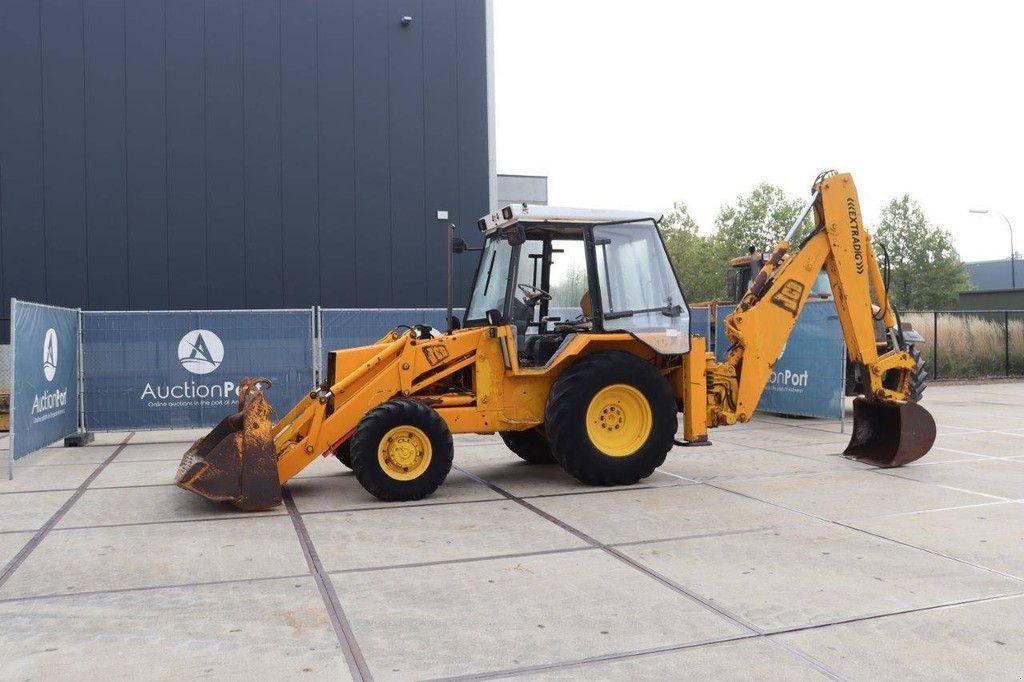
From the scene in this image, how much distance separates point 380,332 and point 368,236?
4.48 meters

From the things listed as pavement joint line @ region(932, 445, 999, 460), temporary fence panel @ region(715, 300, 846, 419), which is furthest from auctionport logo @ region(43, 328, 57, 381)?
pavement joint line @ region(932, 445, 999, 460)

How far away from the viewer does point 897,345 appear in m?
9.91

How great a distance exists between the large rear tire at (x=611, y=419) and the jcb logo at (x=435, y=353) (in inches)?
42.5

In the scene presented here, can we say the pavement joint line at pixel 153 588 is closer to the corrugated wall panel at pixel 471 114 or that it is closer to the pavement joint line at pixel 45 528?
the pavement joint line at pixel 45 528

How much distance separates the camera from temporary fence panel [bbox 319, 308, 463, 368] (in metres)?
13.8

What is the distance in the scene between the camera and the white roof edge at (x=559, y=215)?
840cm

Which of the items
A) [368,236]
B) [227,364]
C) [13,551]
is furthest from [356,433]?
[368,236]

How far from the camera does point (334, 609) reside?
4984 millimetres

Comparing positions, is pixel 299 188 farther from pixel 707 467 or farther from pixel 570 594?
pixel 570 594

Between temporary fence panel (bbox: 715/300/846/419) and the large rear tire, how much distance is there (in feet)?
18.1

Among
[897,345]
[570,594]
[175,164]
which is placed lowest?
[570,594]

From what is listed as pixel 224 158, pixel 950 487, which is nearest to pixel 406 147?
pixel 224 158

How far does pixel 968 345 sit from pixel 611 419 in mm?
19742

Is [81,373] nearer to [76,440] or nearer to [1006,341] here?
[76,440]
